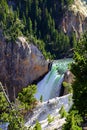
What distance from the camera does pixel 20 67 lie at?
79312 millimetres

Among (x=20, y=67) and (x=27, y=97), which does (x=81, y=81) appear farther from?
(x=20, y=67)

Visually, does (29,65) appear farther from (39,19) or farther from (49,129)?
(49,129)

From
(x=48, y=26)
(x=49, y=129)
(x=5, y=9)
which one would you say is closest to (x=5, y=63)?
(x=5, y=9)

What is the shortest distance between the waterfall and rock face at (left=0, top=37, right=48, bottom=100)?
2.36m

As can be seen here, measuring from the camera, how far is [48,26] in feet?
337

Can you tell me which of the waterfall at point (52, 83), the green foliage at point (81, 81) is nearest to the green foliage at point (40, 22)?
the waterfall at point (52, 83)

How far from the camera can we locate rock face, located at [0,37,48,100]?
7919 centimetres

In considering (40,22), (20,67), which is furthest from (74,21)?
(20,67)

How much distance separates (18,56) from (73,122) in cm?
5448

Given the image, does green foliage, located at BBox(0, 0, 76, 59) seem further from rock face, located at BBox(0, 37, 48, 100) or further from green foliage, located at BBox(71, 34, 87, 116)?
green foliage, located at BBox(71, 34, 87, 116)

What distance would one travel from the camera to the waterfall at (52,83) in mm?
70562

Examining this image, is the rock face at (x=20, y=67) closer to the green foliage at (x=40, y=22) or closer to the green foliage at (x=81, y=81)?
the green foliage at (x=40, y=22)

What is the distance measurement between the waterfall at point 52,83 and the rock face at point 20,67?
2365 mm

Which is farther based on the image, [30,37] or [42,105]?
[30,37]
